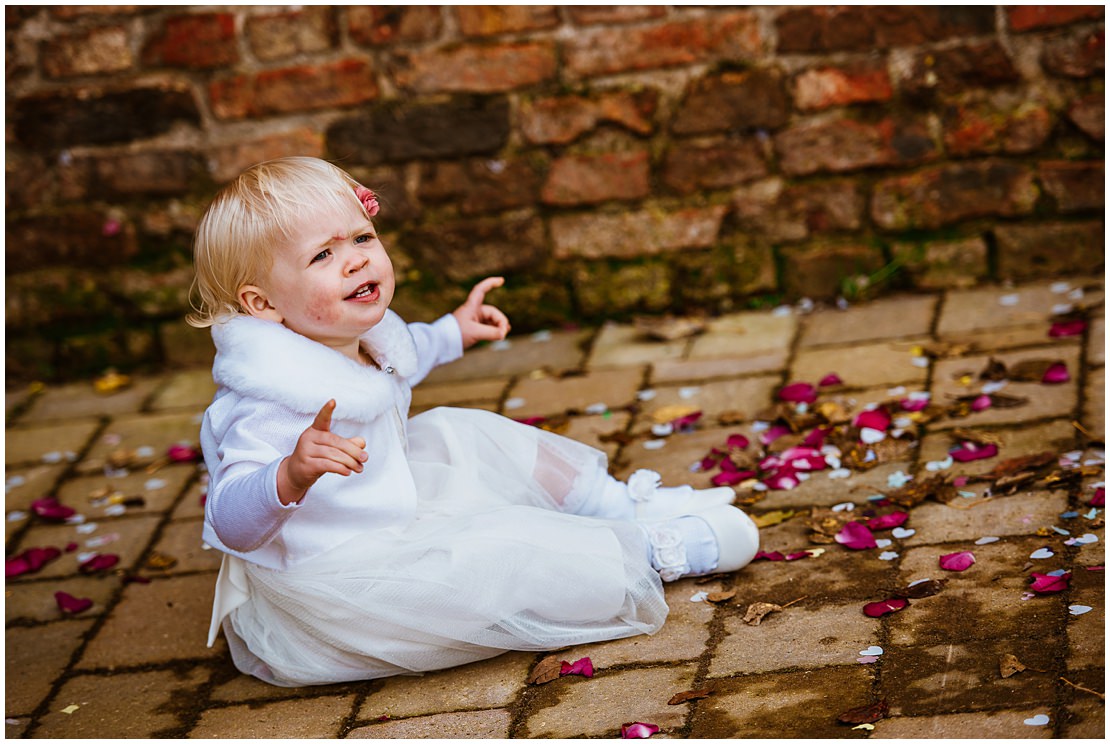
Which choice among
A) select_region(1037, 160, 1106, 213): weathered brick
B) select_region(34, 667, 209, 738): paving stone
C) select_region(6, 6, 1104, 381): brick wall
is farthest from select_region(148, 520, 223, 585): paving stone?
select_region(1037, 160, 1106, 213): weathered brick

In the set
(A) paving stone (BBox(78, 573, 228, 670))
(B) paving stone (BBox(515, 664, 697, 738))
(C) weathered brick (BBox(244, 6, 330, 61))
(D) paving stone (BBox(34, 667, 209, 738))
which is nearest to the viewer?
(B) paving stone (BBox(515, 664, 697, 738))

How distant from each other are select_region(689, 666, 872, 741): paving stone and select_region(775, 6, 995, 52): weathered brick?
2.15 m

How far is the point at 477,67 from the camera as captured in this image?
3709mm

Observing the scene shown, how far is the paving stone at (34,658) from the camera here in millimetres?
2402

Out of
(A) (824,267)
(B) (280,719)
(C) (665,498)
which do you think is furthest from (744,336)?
(B) (280,719)

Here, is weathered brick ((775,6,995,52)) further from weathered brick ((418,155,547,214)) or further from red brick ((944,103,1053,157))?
weathered brick ((418,155,547,214))

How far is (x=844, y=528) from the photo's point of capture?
2.46 meters

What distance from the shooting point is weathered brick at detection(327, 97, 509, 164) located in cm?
374

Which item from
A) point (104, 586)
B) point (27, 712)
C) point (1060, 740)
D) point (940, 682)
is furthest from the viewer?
point (104, 586)

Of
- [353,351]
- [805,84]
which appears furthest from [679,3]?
[353,351]

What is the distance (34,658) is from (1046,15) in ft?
9.87

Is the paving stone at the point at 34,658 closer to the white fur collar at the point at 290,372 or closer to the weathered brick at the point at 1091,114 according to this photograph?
the white fur collar at the point at 290,372

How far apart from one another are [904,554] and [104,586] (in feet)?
5.58

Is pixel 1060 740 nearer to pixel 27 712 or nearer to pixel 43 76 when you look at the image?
pixel 27 712
